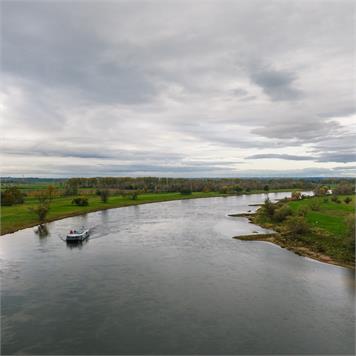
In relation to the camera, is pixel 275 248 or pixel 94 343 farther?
pixel 275 248

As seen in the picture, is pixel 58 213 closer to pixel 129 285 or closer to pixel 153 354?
pixel 129 285

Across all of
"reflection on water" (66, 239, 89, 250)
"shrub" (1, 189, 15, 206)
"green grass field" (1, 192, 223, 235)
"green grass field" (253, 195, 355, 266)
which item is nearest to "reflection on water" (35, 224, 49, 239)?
"green grass field" (1, 192, 223, 235)

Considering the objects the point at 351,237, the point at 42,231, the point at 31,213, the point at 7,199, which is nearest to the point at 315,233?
the point at 351,237

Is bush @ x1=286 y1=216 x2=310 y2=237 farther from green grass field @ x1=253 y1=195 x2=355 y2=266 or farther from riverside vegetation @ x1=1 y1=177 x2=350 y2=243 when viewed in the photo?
riverside vegetation @ x1=1 y1=177 x2=350 y2=243

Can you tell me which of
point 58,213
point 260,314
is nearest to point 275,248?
point 260,314

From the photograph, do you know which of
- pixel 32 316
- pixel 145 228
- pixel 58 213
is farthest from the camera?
pixel 58 213

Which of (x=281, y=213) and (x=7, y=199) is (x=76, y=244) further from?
(x=7, y=199)

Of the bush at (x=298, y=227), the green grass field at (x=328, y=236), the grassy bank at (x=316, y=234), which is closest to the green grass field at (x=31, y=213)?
the grassy bank at (x=316, y=234)

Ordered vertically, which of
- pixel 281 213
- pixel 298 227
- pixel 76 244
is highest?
pixel 281 213
